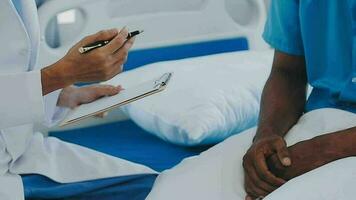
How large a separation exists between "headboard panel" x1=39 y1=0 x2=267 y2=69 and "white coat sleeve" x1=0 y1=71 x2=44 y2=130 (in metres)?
0.88

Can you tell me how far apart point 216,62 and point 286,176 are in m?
1.00

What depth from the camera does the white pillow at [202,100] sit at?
1.79 m

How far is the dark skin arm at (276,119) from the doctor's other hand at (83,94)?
1.11 ft

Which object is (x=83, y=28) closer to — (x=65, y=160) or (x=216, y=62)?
(x=216, y=62)

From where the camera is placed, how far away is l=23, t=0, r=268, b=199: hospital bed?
190cm

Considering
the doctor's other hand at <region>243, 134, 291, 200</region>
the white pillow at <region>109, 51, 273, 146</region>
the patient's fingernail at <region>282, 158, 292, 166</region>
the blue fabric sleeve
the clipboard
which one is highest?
the blue fabric sleeve

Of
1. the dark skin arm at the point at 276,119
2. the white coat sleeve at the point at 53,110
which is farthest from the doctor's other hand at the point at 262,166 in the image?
the white coat sleeve at the point at 53,110

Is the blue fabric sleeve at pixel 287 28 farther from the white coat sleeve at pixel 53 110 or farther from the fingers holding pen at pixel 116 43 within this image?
the white coat sleeve at pixel 53 110

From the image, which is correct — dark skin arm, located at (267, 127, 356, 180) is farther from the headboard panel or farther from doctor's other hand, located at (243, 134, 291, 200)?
Answer: the headboard panel

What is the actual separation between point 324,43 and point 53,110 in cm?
64

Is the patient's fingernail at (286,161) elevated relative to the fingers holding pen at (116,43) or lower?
lower

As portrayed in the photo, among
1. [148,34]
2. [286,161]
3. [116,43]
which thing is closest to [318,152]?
[286,161]

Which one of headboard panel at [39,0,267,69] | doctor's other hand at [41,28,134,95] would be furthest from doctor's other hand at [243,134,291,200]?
headboard panel at [39,0,267,69]

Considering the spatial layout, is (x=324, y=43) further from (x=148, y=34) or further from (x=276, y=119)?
(x=148, y=34)
